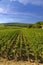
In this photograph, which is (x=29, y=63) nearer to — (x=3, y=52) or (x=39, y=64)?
(x=39, y=64)

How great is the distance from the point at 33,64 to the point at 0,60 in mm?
2506

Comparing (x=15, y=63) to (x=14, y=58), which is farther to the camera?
(x=14, y=58)

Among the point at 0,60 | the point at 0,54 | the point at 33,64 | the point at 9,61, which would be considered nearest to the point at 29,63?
the point at 33,64

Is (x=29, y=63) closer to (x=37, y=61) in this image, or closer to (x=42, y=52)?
(x=37, y=61)

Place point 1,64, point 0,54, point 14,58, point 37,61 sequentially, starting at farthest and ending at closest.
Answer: point 0,54, point 14,58, point 37,61, point 1,64

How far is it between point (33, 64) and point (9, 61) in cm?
173

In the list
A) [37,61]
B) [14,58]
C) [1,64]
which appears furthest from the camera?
[14,58]

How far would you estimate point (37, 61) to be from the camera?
10641 millimetres

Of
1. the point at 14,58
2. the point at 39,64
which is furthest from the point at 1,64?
the point at 39,64

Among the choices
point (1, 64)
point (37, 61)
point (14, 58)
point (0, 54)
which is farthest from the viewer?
point (0, 54)

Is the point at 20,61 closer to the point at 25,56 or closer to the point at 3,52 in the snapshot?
the point at 25,56

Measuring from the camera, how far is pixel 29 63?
10.3m

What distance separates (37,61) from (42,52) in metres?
2.93

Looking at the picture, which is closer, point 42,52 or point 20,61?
point 20,61
